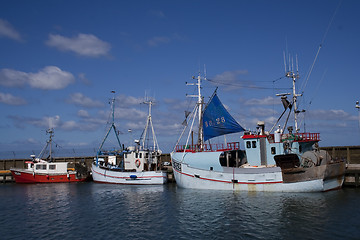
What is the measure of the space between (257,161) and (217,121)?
23.8 ft

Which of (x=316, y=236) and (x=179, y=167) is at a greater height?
(x=179, y=167)

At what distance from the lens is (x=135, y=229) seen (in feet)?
65.9

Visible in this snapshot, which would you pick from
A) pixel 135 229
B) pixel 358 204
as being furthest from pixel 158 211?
pixel 358 204

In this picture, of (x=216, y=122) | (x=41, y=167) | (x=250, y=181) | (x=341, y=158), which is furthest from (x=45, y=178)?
(x=341, y=158)

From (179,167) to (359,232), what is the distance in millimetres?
21808

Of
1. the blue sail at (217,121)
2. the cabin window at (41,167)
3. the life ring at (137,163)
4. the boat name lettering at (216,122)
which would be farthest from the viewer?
the cabin window at (41,167)

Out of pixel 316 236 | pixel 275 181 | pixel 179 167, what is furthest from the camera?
pixel 179 167

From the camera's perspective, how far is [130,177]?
43281 millimetres

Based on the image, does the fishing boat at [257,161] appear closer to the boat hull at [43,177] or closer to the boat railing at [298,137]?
the boat railing at [298,137]

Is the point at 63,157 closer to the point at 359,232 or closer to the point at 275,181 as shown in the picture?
the point at 275,181

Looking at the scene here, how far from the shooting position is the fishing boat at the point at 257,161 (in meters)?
30.0

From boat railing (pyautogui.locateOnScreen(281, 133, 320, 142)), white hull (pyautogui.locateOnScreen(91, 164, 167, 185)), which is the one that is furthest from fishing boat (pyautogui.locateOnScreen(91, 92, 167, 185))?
boat railing (pyautogui.locateOnScreen(281, 133, 320, 142))

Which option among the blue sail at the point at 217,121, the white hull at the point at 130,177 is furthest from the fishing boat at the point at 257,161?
the white hull at the point at 130,177

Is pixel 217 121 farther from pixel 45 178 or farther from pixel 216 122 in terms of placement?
pixel 45 178
